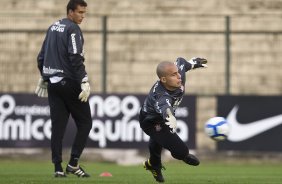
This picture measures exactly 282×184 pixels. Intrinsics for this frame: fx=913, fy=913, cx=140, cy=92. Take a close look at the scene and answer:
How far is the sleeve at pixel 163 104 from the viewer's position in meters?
10.5

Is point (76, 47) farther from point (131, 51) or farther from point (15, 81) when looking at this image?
point (131, 51)

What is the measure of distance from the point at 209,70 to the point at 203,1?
11.4 ft

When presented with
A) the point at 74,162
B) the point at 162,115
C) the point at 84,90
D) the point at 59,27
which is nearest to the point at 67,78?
the point at 84,90

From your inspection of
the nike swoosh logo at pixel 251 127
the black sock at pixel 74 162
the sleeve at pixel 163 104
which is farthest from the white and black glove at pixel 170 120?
the nike swoosh logo at pixel 251 127

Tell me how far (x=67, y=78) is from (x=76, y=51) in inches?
16.5

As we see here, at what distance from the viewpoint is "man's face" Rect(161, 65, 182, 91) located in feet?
35.9

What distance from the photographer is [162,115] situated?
10.8m

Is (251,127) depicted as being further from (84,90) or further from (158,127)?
(158,127)

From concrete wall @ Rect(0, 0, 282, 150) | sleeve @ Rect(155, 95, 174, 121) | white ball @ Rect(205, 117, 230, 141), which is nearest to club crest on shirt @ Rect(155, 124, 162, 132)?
sleeve @ Rect(155, 95, 174, 121)

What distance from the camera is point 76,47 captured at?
11711 millimetres

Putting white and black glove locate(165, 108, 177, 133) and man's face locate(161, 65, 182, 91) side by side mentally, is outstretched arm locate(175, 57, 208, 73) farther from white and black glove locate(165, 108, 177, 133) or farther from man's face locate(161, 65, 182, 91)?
white and black glove locate(165, 108, 177, 133)

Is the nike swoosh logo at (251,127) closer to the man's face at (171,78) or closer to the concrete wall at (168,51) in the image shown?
the concrete wall at (168,51)

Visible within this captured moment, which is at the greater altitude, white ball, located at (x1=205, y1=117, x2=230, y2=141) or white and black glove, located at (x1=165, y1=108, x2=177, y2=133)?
white and black glove, located at (x1=165, y1=108, x2=177, y2=133)

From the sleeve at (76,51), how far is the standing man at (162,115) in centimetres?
108
